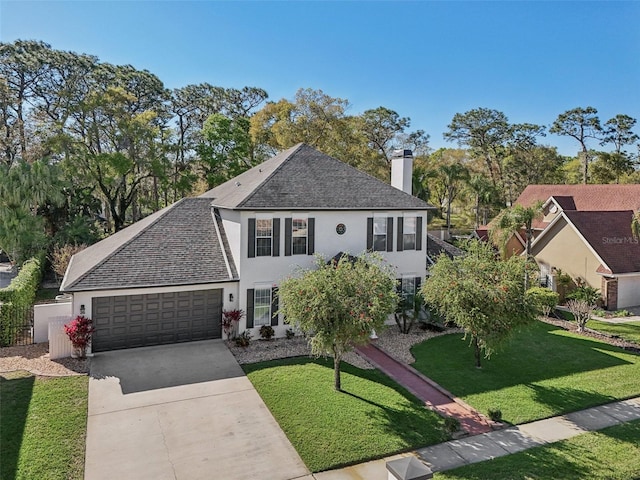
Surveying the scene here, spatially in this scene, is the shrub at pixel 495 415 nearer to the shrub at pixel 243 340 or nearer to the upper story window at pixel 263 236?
the shrub at pixel 243 340

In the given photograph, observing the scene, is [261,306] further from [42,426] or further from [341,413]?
A: [42,426]

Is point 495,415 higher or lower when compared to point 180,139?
lower

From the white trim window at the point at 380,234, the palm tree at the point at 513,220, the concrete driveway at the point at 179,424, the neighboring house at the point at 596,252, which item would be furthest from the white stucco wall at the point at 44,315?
the neighboring house at the point at 596,252

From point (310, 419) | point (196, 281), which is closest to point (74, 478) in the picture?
point (310, 419)

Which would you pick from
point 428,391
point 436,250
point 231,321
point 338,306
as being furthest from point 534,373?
point 231,321

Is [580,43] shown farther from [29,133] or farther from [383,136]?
[29,133]
